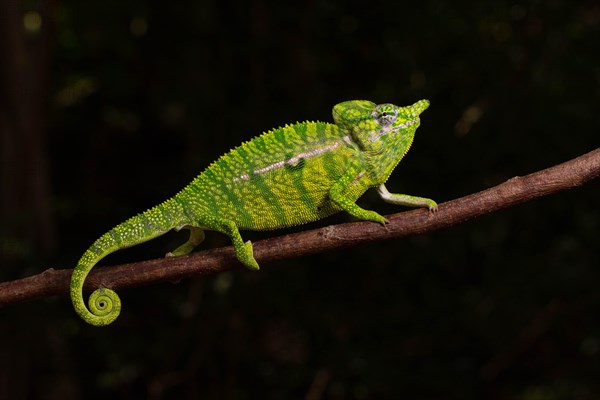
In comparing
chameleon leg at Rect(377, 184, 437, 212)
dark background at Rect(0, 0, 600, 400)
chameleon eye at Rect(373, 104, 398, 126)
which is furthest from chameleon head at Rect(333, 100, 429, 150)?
dark background at Rect(0, 0, 600, 400)

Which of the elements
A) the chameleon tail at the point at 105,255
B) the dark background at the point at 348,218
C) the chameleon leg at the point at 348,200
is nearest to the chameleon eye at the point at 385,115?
the chameleon leg at the point at 348,200

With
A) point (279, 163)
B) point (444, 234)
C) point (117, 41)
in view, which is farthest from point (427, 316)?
point (117, 41)

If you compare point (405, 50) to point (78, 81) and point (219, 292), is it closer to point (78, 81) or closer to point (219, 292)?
point (219, 292)

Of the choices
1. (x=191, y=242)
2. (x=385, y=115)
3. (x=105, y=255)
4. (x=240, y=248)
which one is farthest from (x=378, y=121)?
(x=105, y=255)

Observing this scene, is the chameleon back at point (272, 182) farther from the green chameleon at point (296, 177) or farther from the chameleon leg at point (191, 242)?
the chameleon leg at point (191, 242)

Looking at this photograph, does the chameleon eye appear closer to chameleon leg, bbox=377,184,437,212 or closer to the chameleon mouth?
the chameleon mouth
